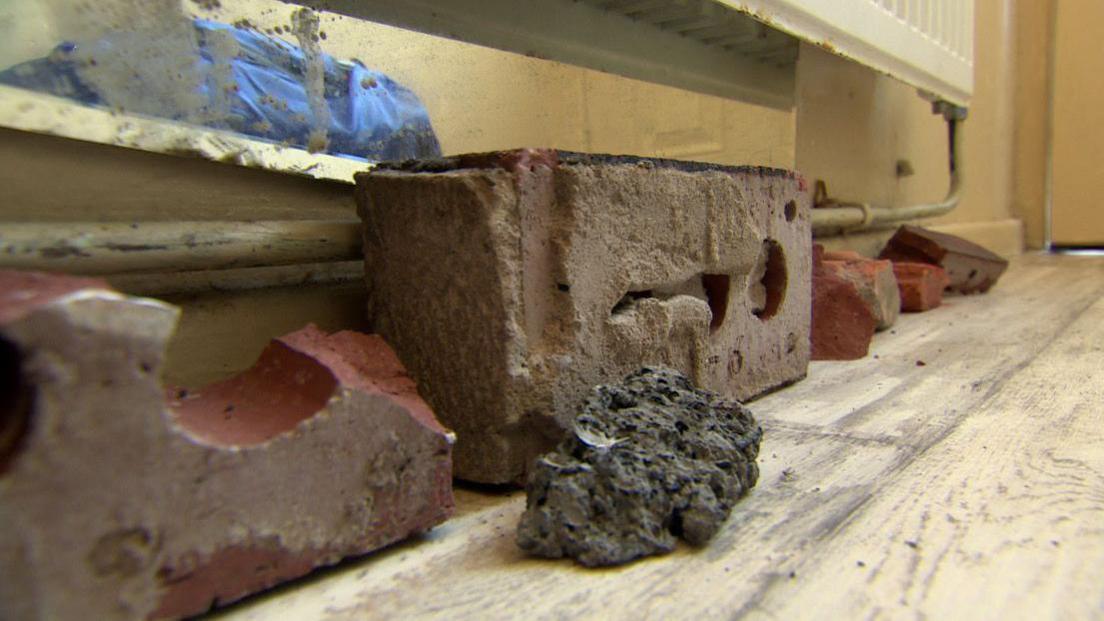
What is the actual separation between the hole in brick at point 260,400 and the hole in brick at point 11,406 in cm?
15

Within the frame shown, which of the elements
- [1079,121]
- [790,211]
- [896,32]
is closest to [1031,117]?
[1079,121]

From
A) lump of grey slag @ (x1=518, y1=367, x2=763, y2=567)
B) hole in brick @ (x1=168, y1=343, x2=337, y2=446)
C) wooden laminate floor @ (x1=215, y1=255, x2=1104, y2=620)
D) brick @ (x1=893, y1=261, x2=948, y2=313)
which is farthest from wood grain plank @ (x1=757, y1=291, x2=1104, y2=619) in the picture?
brick @ (x1=893, y1=261, x2=948, y2=313)

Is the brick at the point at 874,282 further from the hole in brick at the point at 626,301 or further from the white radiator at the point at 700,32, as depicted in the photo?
the hole in brick at the point at 626,301

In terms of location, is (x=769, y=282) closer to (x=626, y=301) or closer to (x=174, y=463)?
(x=626, y=301)

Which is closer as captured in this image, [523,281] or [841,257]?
[523,281]

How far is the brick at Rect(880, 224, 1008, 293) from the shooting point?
10.2 feet

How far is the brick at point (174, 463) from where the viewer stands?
2.04 ft

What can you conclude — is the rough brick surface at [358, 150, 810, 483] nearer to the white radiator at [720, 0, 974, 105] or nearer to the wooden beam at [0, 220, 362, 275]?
the wooden beam at [0, 220, 362, 275]

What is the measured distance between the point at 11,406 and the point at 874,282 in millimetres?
2110

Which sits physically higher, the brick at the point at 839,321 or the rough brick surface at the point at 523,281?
the rough brick surface at the point at 523,281

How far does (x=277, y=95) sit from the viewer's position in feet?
3.98

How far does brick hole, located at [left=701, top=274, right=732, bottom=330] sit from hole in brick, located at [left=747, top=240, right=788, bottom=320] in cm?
17

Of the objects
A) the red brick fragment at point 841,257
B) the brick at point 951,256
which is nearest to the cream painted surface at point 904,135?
the brick at point 951,256

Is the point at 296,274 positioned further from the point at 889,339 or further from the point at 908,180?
the point at 908,180
